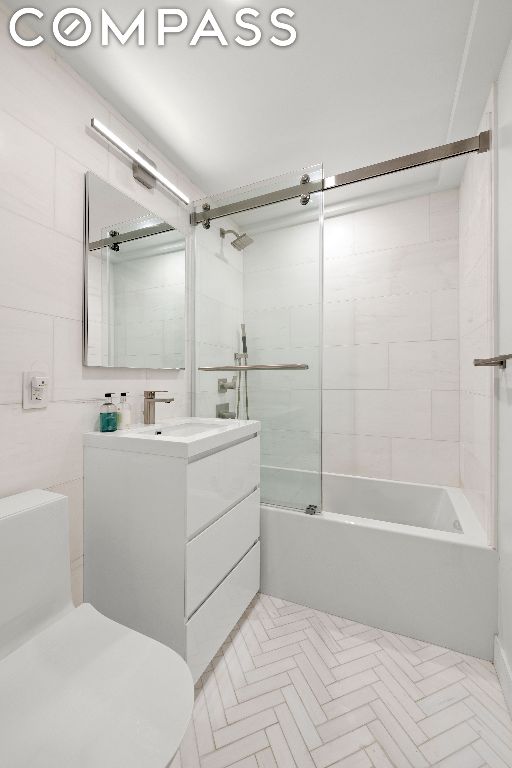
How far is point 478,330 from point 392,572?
46.7 inches

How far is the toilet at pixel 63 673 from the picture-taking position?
65 cm

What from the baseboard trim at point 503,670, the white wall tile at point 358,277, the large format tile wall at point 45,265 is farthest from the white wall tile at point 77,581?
the white wall tile at point 358,277

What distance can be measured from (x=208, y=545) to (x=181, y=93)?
187 cm

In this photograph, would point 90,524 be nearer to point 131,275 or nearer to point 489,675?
point 131,275

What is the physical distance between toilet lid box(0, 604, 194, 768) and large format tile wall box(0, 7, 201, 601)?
49cm

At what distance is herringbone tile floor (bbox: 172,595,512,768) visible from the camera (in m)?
1.03

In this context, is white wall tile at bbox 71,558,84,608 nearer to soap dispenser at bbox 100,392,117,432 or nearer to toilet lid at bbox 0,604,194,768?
toilet lid at bbox 0,604,194,768

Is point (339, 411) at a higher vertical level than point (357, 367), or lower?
lower

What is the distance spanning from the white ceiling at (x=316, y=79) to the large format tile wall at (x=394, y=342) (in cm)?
55

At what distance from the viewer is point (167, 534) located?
116 cm

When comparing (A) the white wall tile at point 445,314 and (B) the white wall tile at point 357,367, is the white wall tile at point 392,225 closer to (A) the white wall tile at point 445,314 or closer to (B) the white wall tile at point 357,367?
(A) the white wall tile at point 445,314

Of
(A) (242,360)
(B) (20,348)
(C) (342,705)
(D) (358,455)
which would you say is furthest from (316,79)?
(C) (342,705)

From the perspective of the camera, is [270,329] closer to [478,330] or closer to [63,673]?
[478,330]

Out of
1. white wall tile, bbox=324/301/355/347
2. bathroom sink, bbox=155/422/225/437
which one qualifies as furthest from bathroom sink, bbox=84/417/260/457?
white wall tile, bbox=324/301/355/347
